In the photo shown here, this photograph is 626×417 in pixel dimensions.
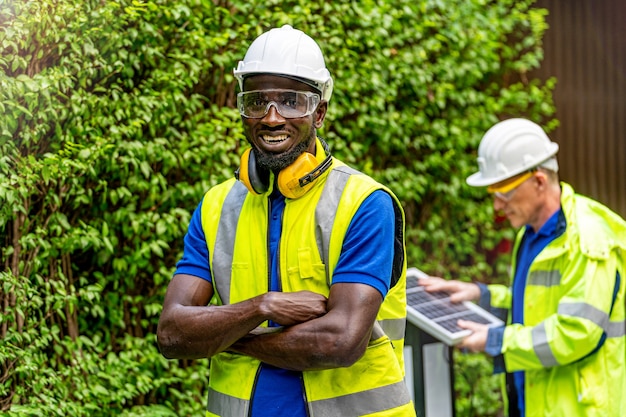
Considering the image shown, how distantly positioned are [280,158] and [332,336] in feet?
1.92

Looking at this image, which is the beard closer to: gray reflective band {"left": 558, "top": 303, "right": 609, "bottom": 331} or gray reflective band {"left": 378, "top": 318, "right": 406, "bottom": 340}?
gray reflective band {"left": 378, "top": 318, "right": 406, "bottom": 340}

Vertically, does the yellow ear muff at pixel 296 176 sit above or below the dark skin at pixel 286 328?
above

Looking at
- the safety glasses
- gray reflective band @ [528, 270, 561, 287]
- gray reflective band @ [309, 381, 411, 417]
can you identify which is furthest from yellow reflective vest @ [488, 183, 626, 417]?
gray reflective band @ [309, 381, 411, 417]

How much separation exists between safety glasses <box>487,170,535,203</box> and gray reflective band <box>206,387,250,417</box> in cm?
190

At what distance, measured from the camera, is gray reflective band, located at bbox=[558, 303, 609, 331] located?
3463mm

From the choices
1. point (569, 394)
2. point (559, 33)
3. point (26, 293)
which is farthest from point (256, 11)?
point (559, 33)

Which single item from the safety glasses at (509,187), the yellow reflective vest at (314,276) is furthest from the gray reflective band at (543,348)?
the yellow reflective vest at (314,276)

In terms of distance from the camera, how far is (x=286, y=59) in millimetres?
2514

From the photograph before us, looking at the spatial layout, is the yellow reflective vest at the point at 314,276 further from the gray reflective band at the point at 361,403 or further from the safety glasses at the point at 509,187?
the safety glasses at the point at 509,187

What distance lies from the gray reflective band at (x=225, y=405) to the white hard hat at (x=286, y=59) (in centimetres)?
99

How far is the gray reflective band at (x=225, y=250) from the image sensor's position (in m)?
2.56

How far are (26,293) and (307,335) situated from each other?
1.41m

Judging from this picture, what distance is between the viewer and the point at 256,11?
4078 mm

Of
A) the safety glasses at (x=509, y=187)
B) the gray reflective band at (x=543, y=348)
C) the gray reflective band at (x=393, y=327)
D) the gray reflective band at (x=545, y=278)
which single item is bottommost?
the gray reflective band at (x=543, y=348)
